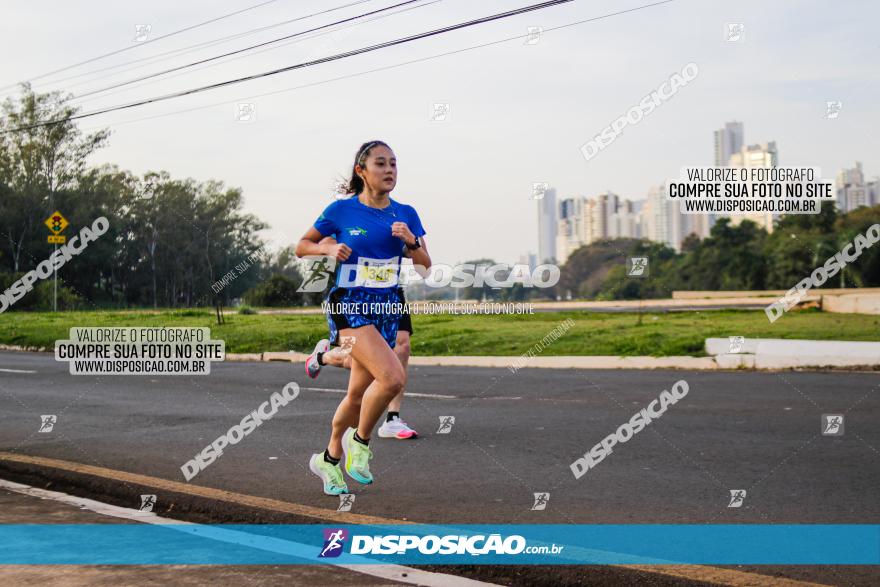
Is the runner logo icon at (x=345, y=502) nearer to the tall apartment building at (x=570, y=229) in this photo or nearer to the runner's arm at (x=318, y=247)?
the runner's arm at (x=318, y=247)

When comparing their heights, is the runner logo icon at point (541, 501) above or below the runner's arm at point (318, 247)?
below

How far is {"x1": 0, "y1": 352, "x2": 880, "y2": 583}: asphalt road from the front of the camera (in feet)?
18.4

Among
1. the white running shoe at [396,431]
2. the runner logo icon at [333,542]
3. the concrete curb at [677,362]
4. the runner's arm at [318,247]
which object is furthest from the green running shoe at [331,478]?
the concrete curb at [677,362]

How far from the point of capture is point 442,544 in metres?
4.60

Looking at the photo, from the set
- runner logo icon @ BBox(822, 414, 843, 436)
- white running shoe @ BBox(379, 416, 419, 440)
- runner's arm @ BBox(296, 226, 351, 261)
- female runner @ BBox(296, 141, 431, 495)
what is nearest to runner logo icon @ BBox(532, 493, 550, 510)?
female runner @ BBox(296, 141, 431, 495)

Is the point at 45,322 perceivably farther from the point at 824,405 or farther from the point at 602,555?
the point at 602,555

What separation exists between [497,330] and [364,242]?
58.6 ft

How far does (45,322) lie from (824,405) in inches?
1008

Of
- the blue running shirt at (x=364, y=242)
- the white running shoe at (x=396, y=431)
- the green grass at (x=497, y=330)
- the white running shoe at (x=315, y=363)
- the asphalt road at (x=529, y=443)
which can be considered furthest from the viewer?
the green grass at (x=497, y=330)

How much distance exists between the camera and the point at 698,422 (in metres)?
9.07

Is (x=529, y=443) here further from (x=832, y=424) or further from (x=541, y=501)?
(x=832, y=424)

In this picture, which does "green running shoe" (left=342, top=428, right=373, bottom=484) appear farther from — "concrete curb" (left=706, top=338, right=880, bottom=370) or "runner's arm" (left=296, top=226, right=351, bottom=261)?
"concrete curb" (left=706, top=338, right=880, bottom=370)

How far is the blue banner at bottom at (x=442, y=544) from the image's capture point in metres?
4.33

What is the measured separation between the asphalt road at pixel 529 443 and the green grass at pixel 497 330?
478 cm
